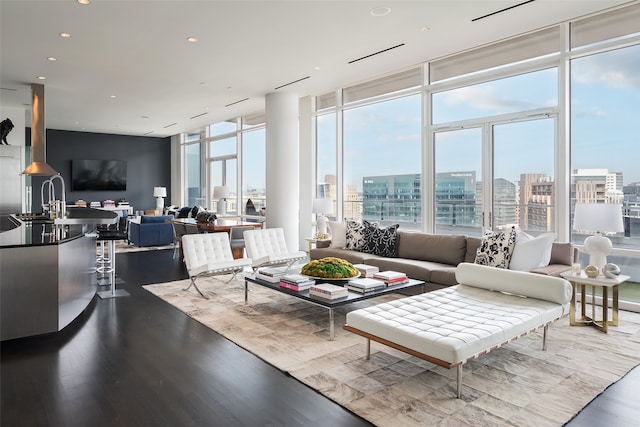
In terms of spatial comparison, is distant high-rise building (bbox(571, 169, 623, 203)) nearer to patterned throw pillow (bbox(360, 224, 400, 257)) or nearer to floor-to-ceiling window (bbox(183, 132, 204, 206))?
patterned throw pillow (bbox(360, 224, 400, 257))

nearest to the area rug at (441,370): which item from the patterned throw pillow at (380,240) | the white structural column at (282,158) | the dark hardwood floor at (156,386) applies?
the dark hardwood floor at (156,386)

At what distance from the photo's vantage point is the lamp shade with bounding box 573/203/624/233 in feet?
12.3

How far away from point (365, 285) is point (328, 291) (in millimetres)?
395

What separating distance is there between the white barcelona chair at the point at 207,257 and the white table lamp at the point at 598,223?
379 cm

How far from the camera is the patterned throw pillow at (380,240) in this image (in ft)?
19.0

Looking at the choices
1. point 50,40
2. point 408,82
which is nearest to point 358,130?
point 408,82

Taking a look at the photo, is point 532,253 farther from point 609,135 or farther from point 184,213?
point 184,213

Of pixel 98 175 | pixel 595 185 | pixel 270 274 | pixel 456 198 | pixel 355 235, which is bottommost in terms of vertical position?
pixel 270 274

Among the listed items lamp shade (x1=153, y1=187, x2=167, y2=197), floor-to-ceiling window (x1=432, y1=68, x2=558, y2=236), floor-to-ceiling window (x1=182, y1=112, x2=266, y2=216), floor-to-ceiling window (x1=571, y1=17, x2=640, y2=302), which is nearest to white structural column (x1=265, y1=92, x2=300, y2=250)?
floor-to-ceiling window (x1=182, y1=112, x2=266, y2=216)

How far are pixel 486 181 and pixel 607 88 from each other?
1762 millimetres

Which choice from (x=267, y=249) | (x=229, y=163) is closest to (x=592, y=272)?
(x=267, y=249)

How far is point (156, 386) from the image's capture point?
2826mm

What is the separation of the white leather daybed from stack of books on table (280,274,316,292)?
3.39 feet

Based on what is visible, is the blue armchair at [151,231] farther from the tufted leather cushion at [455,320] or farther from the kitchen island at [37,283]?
the tufted leather cushion at [455,320]
